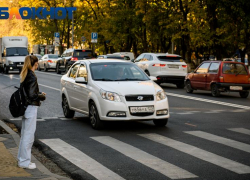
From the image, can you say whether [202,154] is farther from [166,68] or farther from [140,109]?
[166,68]

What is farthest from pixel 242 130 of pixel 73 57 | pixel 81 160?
pixel 73 57

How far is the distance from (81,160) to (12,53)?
122ft

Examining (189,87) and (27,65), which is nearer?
(27,65)

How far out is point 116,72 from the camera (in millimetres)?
13617

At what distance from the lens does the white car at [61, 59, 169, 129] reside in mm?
12289

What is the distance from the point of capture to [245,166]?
845 cm

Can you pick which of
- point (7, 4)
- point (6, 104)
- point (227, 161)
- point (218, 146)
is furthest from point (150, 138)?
point (7, 4)

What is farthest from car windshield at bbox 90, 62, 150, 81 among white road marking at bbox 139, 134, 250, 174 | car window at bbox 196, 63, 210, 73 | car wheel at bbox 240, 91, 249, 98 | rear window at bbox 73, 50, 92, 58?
rear window at bbox 73, 50, 92, 58

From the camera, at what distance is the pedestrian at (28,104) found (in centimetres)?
795

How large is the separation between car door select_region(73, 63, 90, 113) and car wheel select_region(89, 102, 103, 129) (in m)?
0.32

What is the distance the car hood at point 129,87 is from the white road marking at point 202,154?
107 cm

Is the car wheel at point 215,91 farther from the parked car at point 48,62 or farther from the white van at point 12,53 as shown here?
the parked car at point 48,62

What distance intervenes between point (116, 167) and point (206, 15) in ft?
93.6

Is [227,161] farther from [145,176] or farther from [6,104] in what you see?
[6,104]
